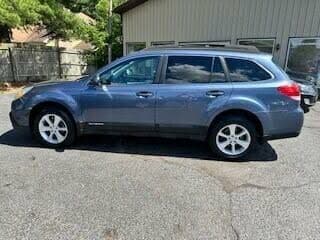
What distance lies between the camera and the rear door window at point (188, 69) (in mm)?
4676

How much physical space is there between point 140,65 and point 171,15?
A: 30.5ft

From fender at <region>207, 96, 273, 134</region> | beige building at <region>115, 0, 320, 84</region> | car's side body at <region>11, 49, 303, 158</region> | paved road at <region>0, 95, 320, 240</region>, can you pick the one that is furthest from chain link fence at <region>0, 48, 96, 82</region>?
fender at <region>207, 96, 273, 134</region>

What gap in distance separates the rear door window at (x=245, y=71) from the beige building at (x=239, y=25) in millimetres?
6886

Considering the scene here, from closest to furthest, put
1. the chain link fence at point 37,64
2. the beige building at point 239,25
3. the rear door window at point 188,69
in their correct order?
the rear door window at point 188,69 < the beige building at point 239,25 < the chain link fence at point 37,64

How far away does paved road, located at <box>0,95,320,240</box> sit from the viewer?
2959 mm

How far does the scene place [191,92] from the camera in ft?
15.1

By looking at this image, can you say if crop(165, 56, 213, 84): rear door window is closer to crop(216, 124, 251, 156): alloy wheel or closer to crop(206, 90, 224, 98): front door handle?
crop(206, 90, 224, 98): front door handle

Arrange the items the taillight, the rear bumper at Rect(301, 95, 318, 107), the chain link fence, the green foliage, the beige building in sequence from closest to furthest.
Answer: the taillight, the rear bumper at Rect(301, 95, 318, 107), the beige building, the green foliage, the chain link fence

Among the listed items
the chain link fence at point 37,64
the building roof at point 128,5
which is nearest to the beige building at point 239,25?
the building roof at point 128,5

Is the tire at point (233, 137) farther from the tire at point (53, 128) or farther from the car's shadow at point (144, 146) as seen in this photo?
the tire at point (53, 128)

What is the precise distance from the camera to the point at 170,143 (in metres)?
5.54

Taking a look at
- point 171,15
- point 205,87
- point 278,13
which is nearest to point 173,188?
point 205,87

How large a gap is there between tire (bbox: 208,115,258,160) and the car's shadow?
0.18 meters

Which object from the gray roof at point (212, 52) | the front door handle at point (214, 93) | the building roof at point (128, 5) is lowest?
the front door handle at point (214, 93)
